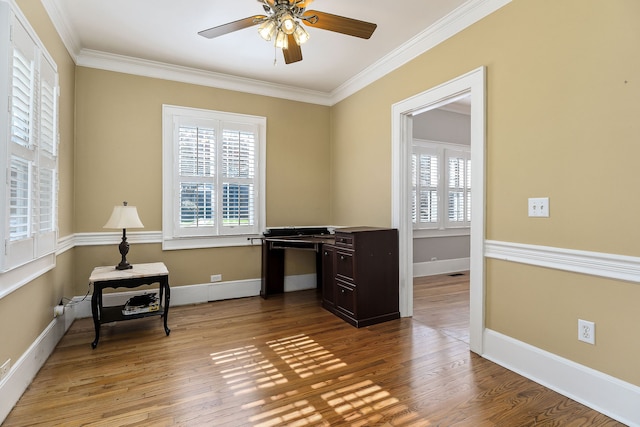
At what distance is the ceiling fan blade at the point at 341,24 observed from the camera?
7.13ft

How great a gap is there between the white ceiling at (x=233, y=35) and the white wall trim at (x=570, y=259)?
188 cm

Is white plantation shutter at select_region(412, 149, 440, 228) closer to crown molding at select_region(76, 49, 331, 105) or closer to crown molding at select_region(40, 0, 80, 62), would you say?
crown molding at select_region(76, 49, 331, 105)

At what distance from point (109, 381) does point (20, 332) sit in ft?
2.09

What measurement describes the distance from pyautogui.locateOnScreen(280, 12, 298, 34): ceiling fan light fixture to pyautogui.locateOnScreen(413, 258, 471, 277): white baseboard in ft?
14.2

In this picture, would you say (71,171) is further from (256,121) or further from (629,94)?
(629,94)

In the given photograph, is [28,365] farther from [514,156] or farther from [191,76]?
[514,156]

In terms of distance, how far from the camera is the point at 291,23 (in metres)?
2.12

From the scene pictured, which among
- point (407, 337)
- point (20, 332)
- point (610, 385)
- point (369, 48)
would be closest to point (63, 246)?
point (20, 332)

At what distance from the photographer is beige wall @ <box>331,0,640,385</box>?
1.81 m

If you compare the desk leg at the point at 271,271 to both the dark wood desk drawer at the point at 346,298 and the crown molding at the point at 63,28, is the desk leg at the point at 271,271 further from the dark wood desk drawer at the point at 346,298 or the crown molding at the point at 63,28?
the crown molding at the point at 63,28

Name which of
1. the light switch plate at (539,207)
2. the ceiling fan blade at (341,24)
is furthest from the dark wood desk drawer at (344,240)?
the ceiling fan blade at (341,24)

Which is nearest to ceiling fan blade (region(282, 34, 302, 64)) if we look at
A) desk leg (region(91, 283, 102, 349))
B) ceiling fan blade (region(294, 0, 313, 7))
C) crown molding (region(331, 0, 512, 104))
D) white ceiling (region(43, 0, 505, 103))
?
ceiling fan blade (region(294, 0, 313, 7))

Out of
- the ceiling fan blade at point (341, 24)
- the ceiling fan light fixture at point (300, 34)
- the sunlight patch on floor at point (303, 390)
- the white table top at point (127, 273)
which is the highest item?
the ceiling fan blade at point (341, 24)

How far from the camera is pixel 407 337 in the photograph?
298cm
